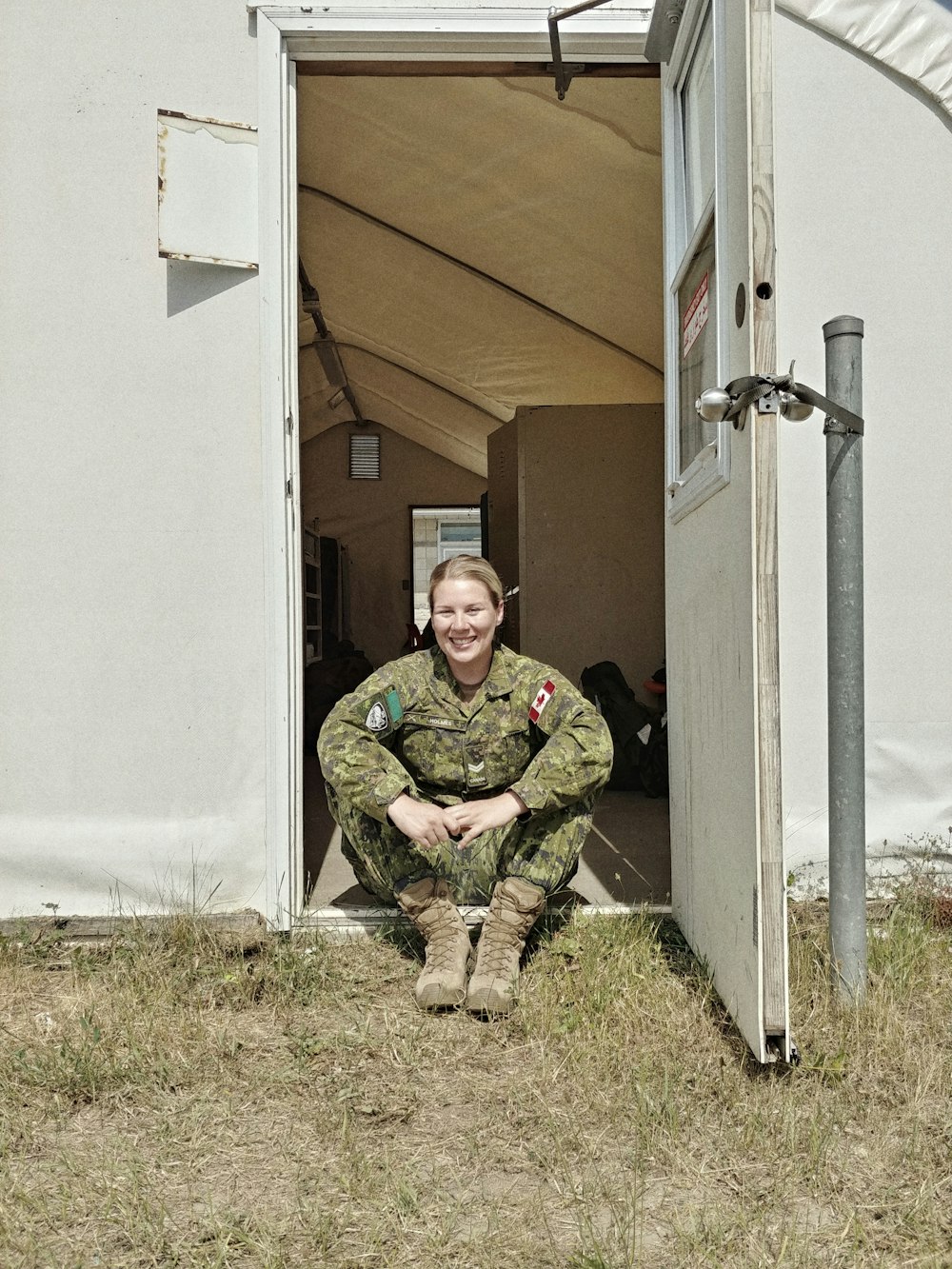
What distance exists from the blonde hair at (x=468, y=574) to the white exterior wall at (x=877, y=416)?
797 mm

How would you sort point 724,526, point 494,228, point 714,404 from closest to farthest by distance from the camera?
1. point 714,404
2. point 724,526
3. point 494,228

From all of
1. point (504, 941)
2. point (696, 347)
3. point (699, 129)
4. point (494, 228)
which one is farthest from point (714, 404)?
point (494, 228)

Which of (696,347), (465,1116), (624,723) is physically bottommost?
(465,1116)

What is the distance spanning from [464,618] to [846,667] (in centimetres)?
89

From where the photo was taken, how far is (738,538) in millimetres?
2078

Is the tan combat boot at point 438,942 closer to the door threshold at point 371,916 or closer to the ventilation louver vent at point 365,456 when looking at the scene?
the door threshold at point 371,916

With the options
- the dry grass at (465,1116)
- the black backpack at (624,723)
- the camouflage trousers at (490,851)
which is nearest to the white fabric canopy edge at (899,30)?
the camouflage trousers at (490,851)

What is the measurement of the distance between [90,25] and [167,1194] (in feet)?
8.93

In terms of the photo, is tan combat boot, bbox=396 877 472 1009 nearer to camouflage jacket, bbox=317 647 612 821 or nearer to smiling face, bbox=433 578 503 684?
camouflage jacket, bbox=317 647 612 821

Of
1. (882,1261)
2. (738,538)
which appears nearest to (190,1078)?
(882,1261)

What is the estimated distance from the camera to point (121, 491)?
283cm

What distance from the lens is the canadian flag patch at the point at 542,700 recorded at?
269 centimetres

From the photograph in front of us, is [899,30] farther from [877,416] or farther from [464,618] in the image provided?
[464,618]

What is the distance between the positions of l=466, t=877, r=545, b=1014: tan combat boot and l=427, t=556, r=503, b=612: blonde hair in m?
0.70
